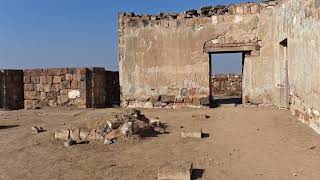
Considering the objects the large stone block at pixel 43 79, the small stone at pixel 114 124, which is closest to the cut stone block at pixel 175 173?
the small stone at pixel 114 124

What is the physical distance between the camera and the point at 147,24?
13391 millimetres

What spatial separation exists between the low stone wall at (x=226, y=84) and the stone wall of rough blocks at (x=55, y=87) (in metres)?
8.02

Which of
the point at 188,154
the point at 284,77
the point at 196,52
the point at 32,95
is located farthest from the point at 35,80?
the point at 188,154

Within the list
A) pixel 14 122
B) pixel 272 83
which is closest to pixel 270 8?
pixel 272 83

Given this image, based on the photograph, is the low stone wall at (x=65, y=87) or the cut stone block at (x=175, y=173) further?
the low stone wall at (x=65, y=87)

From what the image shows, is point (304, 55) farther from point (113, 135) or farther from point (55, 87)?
point (55, 87)

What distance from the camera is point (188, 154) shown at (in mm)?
6348

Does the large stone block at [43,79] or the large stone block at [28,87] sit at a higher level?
the large stone block at [43,79]

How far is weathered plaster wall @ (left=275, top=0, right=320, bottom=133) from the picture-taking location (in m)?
7.38

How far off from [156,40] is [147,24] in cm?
63

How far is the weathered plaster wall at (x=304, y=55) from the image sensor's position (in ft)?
24.2

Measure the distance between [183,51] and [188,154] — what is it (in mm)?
→ 7138

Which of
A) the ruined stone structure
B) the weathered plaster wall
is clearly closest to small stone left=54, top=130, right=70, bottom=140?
the weathered plaster wall

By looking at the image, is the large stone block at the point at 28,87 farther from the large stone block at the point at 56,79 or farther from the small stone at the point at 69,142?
the small stone at the point at 69,142
